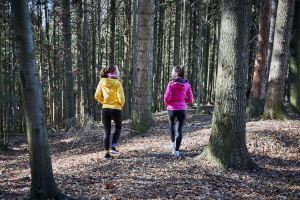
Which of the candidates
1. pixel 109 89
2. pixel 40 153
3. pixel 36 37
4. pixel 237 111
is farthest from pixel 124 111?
pixel 40 153

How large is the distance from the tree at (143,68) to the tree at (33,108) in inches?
195

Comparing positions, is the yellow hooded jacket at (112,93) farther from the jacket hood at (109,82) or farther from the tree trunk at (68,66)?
the tree trunk at (68,66)

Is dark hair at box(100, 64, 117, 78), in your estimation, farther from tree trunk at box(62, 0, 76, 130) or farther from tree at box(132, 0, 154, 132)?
tree trunk at box(62, 0, 76, 130)

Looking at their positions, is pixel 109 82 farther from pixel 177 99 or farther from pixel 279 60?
pixel 279 60

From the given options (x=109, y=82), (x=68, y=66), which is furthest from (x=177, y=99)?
(x=68, y=66)

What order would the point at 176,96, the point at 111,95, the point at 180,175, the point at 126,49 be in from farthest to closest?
the point at 126,49 < the point at 176,96 < the point at 111,95 < the point at 180,175

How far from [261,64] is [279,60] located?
2.04m

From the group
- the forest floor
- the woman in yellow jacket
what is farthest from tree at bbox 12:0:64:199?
the woman in yellow jacket

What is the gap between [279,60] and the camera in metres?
8.21

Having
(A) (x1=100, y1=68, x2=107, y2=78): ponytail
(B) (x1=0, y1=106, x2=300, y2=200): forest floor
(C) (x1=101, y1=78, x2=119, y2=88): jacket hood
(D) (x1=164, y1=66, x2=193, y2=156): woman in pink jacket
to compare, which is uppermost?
(A) (x1=100, y1=68, x2=107, y2=78): ponytail

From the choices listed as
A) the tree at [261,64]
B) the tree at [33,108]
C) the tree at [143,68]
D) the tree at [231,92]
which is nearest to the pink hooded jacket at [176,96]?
Answer: the tree at [231,92]

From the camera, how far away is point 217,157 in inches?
206

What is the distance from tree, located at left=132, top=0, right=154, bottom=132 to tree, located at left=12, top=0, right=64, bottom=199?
4955mm

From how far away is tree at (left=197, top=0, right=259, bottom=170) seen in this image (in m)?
4.77
